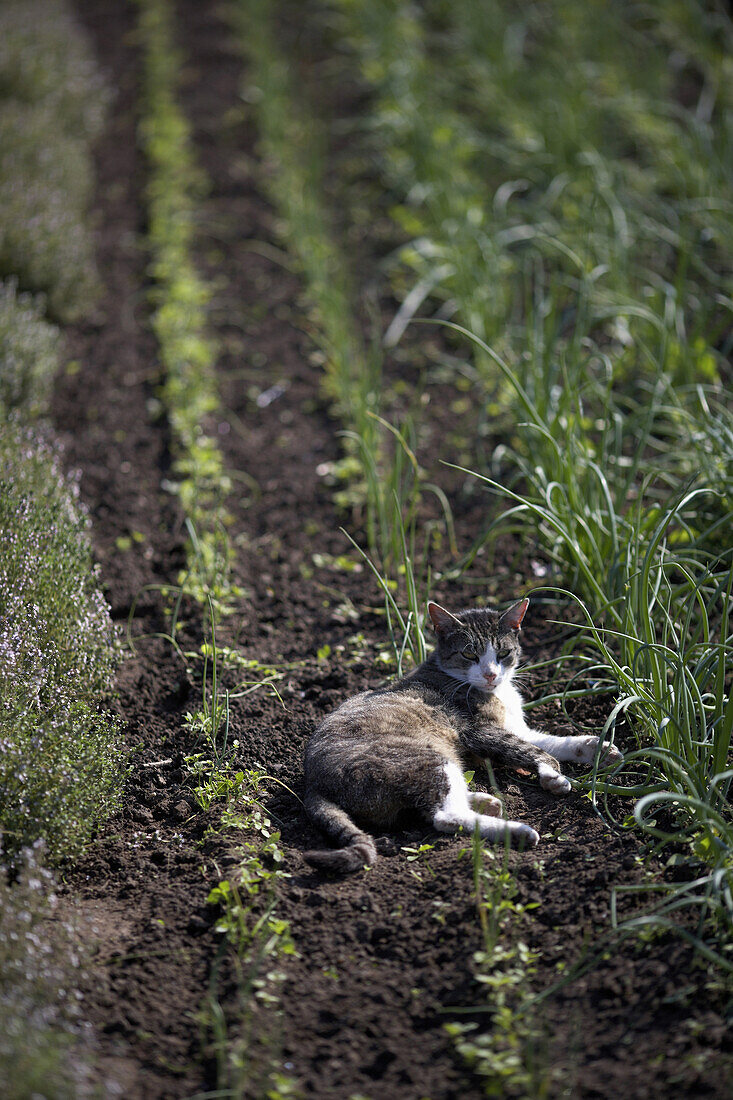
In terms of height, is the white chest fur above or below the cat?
below

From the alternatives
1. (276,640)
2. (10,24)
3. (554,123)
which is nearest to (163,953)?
(276,640)

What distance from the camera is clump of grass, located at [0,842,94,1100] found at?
1541 mm

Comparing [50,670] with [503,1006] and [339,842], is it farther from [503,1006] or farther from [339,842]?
[503,1006]

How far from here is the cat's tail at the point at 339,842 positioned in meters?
2.27

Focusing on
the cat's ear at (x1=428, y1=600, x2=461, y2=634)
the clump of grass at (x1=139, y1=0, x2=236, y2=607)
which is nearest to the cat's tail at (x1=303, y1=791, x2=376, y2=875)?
the cat's ear at (x1=428, y1=600, x2=461, y2=634)

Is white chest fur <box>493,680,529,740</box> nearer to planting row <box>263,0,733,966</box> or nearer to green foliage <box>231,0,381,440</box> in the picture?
planting row <box>263,0,733,966</box>

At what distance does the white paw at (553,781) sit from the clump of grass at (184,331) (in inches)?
50.1

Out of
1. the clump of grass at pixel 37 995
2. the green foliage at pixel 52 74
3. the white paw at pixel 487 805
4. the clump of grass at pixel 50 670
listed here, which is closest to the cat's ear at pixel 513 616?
the white paw at pixel 487 805

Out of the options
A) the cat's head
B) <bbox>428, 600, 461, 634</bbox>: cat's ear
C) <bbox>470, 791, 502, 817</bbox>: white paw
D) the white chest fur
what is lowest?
the white chest fur

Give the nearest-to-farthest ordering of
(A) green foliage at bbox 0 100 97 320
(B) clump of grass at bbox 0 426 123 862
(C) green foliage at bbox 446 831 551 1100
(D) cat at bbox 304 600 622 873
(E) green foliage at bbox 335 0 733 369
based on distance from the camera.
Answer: (C) green foliage at bbox 446 831 551 1100 → (B) clump of grass at bbox 0 426 123 862 → (D) cat at bbox 304 600 622 873 → (E) green foliage at bbox 335 0 733 369 → (A) green foliage at bbox 0 100 97 320

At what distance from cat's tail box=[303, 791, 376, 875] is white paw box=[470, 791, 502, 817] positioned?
315mm

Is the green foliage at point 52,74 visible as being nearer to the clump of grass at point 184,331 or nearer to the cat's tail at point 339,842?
the clump of grass at point 184,331

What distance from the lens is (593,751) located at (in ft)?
8.60

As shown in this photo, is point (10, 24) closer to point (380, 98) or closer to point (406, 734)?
point (380, 98)
